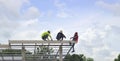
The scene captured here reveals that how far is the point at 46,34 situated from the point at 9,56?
465 centimetres

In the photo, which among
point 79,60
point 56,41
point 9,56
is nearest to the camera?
point 56,41

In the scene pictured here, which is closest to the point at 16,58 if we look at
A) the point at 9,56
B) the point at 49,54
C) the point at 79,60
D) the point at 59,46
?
the point at 9,56

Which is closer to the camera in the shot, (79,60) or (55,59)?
(55,59)

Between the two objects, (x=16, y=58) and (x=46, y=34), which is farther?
(x=16, y=58)

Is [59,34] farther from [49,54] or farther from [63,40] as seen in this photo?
[49,54]

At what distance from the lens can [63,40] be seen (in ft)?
90.4

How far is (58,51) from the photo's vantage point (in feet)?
97.1

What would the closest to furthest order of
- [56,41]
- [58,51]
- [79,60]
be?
[56,41]
[58,51]
[79,60]

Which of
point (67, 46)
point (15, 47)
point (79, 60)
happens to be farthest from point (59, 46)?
point (79, 60)

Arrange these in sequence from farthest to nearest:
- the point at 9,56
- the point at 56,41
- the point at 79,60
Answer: the point at 79,60, the point at 9,56, the point at 56,41

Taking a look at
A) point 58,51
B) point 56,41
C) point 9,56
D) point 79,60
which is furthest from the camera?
point 79,60

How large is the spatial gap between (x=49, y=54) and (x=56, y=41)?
399 centimetres

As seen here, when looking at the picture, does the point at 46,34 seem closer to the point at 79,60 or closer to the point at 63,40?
the point at 63,40

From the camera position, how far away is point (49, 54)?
31.2 meters
